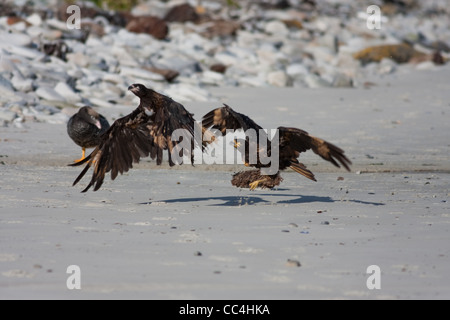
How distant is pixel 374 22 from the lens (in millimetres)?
37156

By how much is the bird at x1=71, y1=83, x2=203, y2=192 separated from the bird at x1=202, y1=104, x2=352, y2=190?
343mm

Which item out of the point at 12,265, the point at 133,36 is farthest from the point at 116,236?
the point at 133,36

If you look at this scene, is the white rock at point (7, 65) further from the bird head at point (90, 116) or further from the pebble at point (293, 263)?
the pebble at point (293, 263)

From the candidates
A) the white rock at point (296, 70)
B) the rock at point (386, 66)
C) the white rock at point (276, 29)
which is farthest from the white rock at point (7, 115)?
the white rock at point (276, 29)

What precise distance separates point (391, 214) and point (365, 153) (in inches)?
153

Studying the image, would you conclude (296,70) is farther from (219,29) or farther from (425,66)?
(219,29)

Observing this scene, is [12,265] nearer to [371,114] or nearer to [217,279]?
[217,279]

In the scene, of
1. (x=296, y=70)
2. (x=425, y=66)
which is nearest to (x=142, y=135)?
(x=296, y=70)

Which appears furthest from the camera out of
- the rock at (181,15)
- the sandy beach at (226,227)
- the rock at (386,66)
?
the rock at (181,15)

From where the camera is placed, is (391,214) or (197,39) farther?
(197,39)

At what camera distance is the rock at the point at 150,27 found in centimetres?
2420

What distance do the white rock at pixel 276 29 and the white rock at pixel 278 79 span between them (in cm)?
1040

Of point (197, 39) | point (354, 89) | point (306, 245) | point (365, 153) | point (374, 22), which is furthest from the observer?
point (374, 22)

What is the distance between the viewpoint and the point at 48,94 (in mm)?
14461
